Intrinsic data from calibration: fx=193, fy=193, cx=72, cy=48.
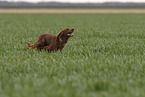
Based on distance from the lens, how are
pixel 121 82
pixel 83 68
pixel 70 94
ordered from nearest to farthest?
1. pixel 70 94
2. pixel 121 82
3. pixel 83 68

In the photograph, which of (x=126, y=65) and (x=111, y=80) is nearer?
(x=111, y=80)

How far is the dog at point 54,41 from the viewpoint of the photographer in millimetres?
6441

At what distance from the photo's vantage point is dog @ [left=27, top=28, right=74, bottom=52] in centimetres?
644

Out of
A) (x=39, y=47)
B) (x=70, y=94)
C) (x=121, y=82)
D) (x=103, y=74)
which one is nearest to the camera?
(x=70, y=94)

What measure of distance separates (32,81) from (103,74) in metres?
1.58

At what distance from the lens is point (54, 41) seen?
661cm

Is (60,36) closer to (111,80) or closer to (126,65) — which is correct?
(126,65)

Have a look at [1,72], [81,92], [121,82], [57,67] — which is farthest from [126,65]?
[1,72]

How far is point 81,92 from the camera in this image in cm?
330

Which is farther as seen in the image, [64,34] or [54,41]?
[54,41]

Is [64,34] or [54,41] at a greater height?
[64,34]

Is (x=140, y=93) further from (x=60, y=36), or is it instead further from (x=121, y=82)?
(x=60, y=36)

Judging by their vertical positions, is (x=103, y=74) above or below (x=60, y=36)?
below

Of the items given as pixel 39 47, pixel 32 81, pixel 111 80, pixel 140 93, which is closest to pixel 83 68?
pixel 111 80
